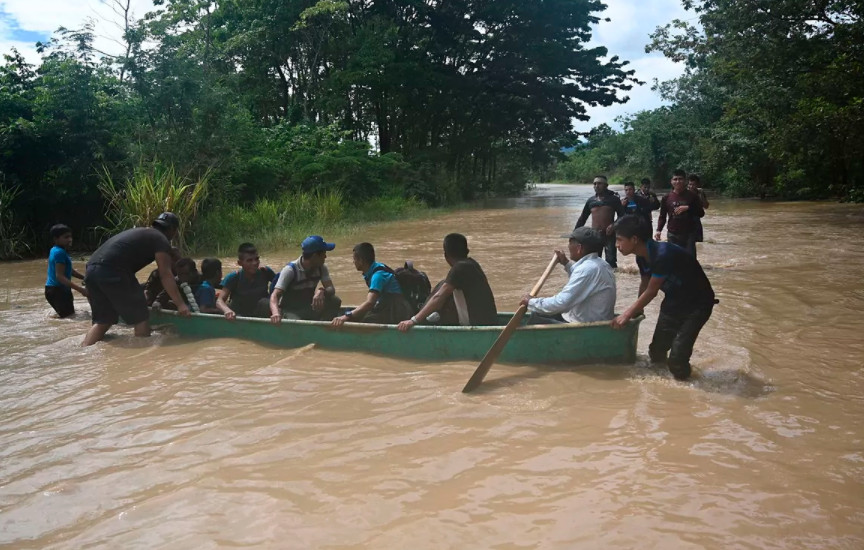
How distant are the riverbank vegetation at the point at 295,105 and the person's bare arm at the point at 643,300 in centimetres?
1000

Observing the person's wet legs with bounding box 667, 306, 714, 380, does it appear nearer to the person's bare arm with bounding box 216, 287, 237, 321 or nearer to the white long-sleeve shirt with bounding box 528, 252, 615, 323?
the white long-sleeve shirt with bounding box 528, 252, 615, 323

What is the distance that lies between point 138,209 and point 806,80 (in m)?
15.2

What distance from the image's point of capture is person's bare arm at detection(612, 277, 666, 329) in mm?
4754

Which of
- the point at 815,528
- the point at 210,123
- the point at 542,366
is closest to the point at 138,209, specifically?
the point at 210,123

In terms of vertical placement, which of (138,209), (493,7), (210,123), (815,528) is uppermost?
(493,7)

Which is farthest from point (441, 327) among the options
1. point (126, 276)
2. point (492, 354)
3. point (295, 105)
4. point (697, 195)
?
point (295, 105)

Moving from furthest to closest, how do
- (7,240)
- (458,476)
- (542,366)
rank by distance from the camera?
(7,240) < (542,366) < (458,476)

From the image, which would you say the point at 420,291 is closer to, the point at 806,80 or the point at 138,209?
the point at 138,209

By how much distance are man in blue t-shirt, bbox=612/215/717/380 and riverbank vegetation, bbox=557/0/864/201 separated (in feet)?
43.6

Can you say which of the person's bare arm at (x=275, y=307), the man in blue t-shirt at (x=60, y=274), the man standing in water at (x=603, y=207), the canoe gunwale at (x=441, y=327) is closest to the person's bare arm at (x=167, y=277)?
the canoe gunwale at (x=441, y=327)

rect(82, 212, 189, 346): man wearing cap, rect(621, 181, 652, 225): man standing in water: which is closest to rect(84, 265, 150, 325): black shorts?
rect(82, 212, 189, 346): man wearing cap

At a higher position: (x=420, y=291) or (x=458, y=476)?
(x=420, y=291)

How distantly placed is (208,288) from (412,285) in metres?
2.20

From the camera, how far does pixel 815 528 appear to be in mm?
2990
